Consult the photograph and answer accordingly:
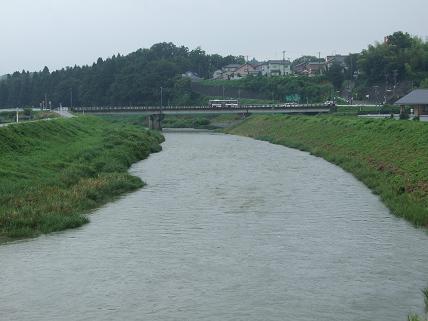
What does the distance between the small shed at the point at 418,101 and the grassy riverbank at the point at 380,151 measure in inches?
353

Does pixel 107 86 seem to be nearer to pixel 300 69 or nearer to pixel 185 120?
pixel 185 120

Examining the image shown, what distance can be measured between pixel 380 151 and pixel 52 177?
67.3ft

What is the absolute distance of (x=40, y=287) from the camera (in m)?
14.0

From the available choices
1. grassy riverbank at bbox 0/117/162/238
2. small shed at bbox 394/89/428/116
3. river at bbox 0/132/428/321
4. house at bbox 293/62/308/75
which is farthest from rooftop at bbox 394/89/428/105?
house at bbox 293/62/308/75

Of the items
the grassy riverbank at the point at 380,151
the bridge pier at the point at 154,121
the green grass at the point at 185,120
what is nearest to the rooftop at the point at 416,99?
the grassy riverbank at the point at 380,151

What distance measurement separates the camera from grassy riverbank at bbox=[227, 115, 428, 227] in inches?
944

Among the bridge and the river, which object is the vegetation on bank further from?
the river

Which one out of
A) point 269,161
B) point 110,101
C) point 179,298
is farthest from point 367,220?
point 110,101

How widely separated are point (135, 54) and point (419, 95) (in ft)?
368

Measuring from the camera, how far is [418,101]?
6519 cm

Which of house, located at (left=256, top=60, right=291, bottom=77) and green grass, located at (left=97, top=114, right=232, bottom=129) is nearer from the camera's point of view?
green grass, located at (left=97, top=114, right=232, bottom=129)

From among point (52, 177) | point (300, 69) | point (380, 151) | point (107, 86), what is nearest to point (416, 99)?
point (380, 151)

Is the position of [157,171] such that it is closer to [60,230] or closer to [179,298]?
[60,230]

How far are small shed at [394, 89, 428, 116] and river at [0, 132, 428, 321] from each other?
4138 centimetres
